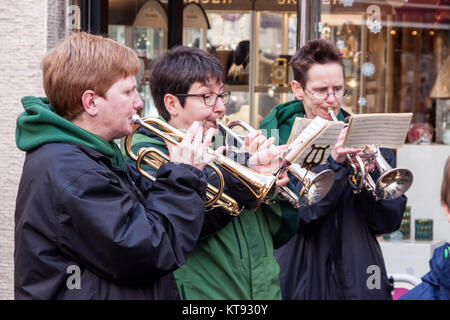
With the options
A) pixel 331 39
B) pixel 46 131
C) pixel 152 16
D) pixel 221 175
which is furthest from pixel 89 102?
pixel 152 16

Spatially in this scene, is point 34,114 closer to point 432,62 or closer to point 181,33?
point 181,33

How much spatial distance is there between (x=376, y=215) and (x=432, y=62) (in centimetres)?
373

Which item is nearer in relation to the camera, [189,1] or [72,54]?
[72,54]

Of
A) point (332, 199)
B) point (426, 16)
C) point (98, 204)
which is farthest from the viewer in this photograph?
point (426, 16)

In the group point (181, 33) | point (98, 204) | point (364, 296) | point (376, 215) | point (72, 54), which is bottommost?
point (364, 296)

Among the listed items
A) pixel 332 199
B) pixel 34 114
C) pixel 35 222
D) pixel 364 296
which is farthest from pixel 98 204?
pixel 364 296

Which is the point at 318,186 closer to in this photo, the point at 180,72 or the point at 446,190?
Answer: the point at 446,190

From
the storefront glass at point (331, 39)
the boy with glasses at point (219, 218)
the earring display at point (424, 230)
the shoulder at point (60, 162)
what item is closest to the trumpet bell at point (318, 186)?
the boy with glasses at point (219, 218)

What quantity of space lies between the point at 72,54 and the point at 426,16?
4567mm

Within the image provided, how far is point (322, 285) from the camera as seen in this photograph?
11.0 feet

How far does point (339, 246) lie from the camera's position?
132 inches

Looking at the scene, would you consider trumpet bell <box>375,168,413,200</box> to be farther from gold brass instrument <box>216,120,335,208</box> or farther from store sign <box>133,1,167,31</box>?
store sign <box>133,1,167,31</box>

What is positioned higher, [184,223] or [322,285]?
[184,223]

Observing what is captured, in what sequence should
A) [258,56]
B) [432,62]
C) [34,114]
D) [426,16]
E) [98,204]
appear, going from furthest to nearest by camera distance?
[258,56], [432,62], [426,16], [34,114], [98,204]
